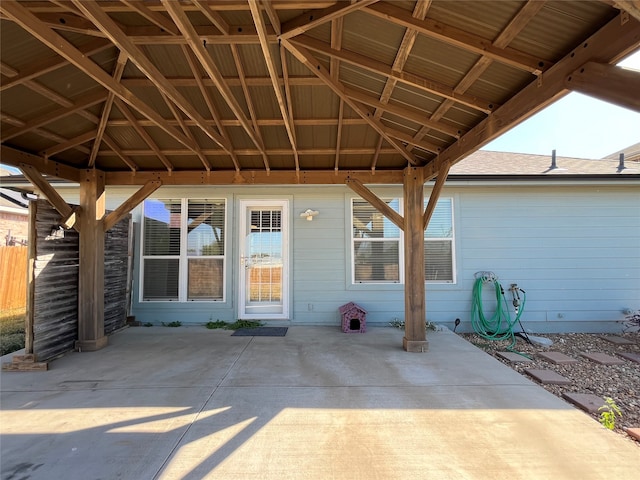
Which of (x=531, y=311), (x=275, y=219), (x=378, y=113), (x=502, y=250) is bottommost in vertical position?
(x=531, y=311)

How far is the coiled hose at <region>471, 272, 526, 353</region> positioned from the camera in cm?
541

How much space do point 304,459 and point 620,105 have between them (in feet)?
9.21

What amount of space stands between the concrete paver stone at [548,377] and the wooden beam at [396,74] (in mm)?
2990

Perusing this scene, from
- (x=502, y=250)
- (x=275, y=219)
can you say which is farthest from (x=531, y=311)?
(x=275, y=219)

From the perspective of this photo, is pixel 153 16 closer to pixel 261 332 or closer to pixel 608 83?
pixel 608 83

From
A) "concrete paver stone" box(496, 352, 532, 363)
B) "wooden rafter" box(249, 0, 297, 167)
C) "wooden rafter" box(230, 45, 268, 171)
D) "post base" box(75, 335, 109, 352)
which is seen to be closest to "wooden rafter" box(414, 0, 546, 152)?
"wooden rafter" box(249, 0, 297, 167)

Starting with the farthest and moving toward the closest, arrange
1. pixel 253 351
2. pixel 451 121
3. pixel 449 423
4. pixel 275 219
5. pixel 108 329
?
pixel 275 219
pixel 108 329
pixel 253 351
pixel 451 121
pixel 449 423

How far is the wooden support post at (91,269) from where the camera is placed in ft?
13.9

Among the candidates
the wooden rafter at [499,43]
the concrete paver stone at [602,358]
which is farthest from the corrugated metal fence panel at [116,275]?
the concrete paver stone at [602,358]

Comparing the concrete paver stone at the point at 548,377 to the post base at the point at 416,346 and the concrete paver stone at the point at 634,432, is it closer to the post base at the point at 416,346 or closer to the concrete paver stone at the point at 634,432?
the concrete paver stone at the point at 634,432

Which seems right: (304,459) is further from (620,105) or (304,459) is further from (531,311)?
(531,311)

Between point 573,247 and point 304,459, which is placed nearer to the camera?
point 304,459

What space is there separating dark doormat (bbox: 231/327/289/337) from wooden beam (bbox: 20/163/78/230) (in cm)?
286

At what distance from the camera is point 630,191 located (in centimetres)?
558
